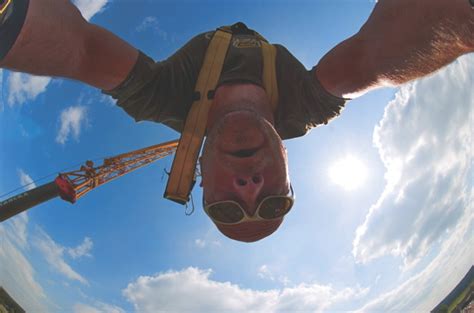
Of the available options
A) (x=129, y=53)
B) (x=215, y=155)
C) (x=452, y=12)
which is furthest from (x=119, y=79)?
(x=452, y=12)

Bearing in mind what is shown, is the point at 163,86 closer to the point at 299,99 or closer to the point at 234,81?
the point at 234,81

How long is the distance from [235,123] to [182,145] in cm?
101

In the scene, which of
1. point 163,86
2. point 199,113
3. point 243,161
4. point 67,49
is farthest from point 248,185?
point 67,49

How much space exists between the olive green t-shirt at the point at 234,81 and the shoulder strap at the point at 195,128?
0.44 ft

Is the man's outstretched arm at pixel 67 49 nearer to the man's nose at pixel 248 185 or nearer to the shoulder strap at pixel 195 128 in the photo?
the shoulder strap at pixel 195 128

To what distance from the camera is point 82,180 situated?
3067cm

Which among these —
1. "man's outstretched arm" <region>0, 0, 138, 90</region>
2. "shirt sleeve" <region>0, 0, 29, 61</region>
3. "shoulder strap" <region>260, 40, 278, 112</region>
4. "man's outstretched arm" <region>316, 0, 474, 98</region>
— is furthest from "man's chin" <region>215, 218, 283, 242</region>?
"shirt sleeve" <region>0, 0, 29, 61</region>

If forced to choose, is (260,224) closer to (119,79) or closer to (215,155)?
(215,155)

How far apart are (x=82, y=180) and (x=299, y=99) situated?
101 ft

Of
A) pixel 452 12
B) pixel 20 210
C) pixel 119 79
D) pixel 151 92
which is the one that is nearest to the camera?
pixel 452 12

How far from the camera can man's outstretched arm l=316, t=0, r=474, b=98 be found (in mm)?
2477

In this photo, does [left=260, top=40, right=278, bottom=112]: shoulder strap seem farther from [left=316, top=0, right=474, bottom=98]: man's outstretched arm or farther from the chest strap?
[left=316, top=0, right=474, bottom=98]: man's outstretched arm

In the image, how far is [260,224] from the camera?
4539 millimetres

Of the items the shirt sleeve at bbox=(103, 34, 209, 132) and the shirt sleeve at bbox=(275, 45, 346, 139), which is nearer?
the shirt sleeve at bbox=(103, 34, 209, 132)
